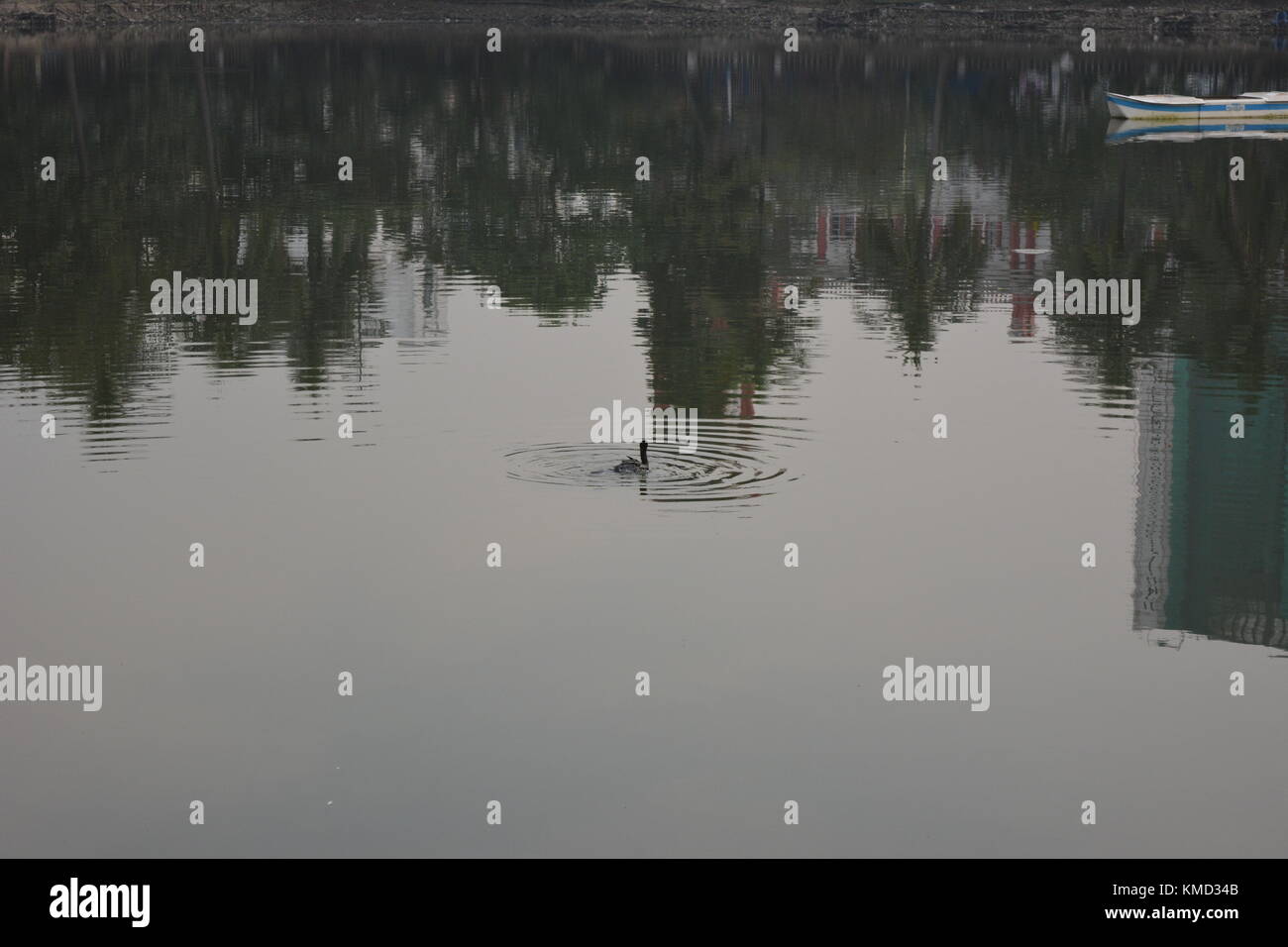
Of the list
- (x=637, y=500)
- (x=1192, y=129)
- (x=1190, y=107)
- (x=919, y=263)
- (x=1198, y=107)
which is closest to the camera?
(x=637, y=500)

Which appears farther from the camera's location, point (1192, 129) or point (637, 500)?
point (1192, 129)

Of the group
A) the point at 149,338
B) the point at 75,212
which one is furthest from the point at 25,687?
the point at 75,212

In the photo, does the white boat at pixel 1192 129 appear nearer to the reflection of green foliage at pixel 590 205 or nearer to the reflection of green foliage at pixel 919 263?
the reflection of green foliage at pixel 590 205

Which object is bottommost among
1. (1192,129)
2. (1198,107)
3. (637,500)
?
(637,500)

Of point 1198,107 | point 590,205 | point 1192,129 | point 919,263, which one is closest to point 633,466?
point 919,263

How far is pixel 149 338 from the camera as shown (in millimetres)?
40844

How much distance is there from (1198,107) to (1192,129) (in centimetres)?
110

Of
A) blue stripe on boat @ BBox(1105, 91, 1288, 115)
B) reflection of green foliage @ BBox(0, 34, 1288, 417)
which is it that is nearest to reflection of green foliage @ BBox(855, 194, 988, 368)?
reflection of green foliage @ BBox(0, 34, 1288, 417)

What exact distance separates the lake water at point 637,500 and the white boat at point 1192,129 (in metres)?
23.5

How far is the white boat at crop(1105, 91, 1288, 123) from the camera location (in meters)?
92.4

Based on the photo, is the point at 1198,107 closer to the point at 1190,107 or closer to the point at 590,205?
the point at 1190,107

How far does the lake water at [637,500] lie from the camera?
18.8 metres

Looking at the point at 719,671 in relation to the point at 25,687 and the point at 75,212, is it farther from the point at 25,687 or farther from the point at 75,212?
the point at 75,212

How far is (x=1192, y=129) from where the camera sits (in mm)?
93000
